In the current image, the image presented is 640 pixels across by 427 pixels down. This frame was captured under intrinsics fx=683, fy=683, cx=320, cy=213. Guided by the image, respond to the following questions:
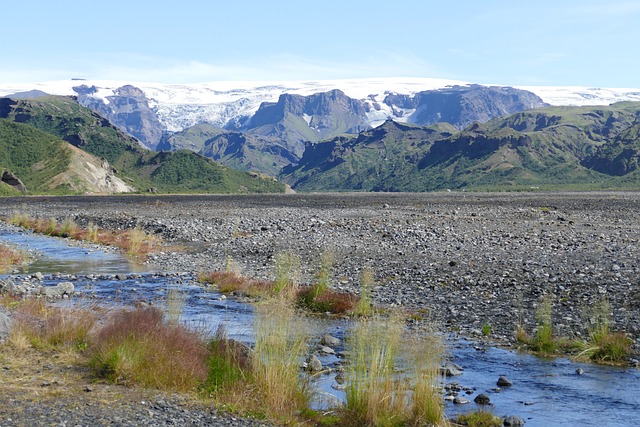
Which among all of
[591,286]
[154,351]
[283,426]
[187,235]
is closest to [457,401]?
[283,426]

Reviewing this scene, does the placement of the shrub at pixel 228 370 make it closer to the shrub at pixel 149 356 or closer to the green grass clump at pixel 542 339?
the shrub at pixel 149 356

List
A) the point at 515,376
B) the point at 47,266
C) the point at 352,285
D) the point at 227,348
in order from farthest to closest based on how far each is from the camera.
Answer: the point at 47,266 < the point at 352,285 < the point at 515,376 < the point at 227,348

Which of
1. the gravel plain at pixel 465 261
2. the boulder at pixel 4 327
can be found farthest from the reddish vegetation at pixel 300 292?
the boulder at pixel 4 327

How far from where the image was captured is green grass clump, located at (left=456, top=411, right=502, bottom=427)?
1284 centimetres

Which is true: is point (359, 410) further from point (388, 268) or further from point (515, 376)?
point (388, 268)

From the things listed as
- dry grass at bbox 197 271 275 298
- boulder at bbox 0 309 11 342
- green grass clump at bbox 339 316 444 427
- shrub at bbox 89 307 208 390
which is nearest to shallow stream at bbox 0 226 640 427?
dry grass at bbox 197 271 275 298

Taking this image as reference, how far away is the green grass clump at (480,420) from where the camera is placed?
42.1 feet

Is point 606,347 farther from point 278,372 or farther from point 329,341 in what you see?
point 278,372

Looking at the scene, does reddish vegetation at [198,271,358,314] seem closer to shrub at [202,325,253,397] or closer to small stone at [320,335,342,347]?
small stone at [320,335,342,347]

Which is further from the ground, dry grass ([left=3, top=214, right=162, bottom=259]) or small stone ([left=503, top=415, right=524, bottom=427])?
small stone ([left=503, top=415, right=524, bottom=427])

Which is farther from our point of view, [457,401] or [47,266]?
[47,266]

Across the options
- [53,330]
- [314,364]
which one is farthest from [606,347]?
[53,330]

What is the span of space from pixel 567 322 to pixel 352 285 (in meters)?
9.97

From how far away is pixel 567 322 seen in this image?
21.0 meters
